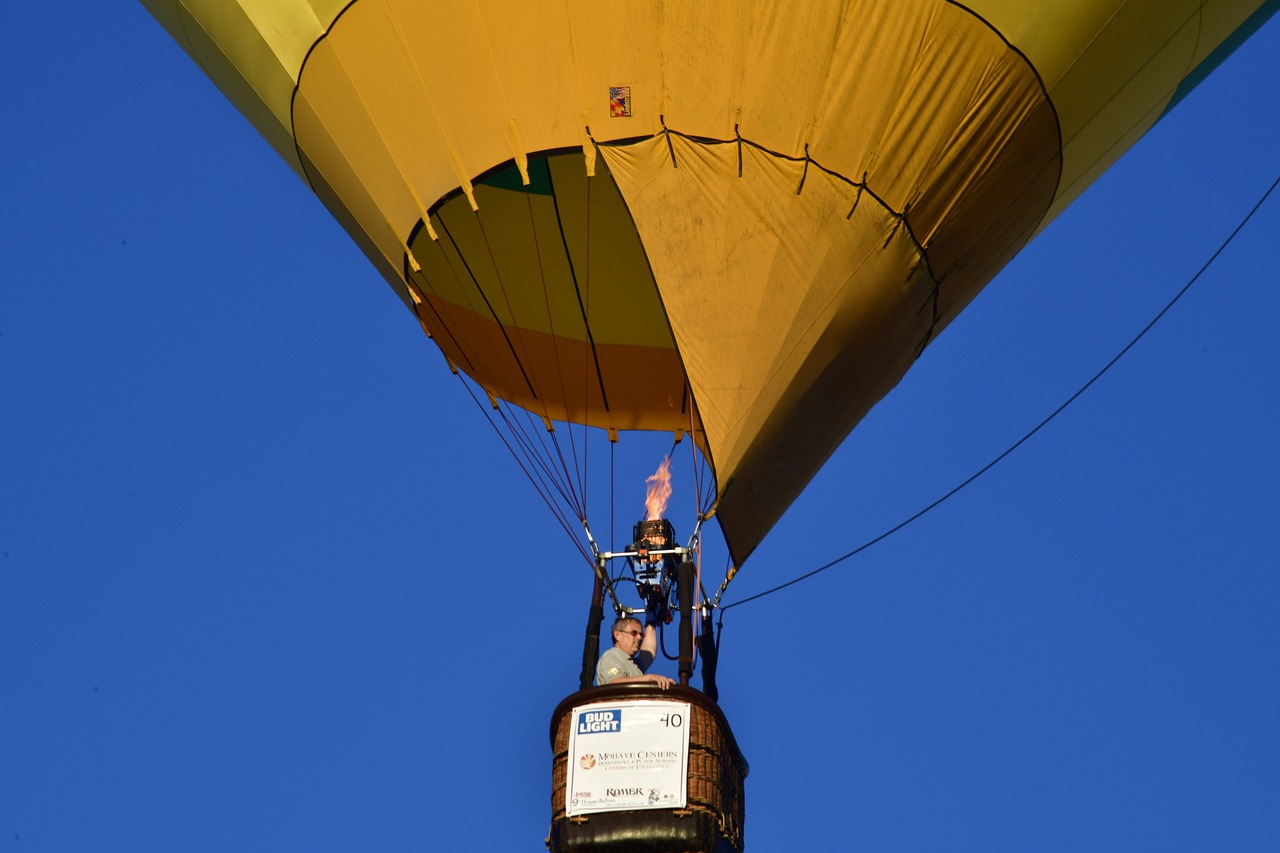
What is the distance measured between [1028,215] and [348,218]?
3.06 meters

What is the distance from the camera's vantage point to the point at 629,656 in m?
8.07

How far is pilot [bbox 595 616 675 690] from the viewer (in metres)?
7.67

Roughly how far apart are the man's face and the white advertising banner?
0.55 meters

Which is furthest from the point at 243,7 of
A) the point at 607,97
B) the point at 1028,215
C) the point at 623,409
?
the point at 1028,215

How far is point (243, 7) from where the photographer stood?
8.95 meters

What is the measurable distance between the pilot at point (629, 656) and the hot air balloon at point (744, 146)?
290 millimetres

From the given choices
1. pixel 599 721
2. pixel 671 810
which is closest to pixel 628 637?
pixel 599 721

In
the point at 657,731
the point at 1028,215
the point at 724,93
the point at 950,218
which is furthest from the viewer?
the point at 1028,215

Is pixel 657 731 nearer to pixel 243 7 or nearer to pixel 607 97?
pixel 607 97

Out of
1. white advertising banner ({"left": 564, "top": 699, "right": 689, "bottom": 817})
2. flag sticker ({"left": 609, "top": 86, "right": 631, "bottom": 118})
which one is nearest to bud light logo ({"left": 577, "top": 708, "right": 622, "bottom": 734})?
white advertising banner ({"left": 564, "top": 699, "right": 689, "bottom": 817})

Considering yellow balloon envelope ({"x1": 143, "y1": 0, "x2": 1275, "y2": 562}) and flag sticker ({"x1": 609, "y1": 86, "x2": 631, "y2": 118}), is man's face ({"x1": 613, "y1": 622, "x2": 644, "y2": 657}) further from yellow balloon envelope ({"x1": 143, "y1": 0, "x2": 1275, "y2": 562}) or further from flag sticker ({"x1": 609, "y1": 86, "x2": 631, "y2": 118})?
flag sticker ({"x1": 609, "y1": 86, "x2": 631, "y2": 118})

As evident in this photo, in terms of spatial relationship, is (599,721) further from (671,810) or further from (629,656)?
(629,656)

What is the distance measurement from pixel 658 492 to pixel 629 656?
69.5 inches

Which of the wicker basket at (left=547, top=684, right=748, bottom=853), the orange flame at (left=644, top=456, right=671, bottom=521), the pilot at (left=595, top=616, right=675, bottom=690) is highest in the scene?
the orange flame at (left=644, top=456, right=671, bottom=521)
